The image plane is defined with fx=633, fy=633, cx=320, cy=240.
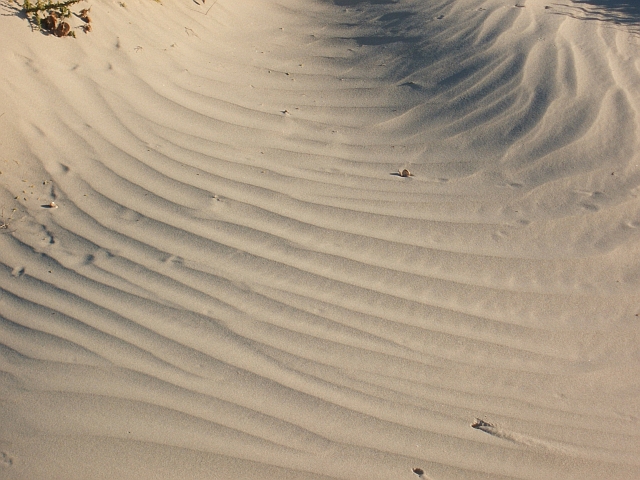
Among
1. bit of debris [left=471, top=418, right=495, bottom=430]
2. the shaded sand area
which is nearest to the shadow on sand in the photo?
the shaded sand area

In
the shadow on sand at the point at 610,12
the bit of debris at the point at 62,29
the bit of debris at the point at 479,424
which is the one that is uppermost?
the shadow on sand at the point at 610,12

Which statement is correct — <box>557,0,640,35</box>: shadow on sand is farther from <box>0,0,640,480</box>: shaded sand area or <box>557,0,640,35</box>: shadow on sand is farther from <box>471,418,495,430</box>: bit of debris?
<box>471,418,495,430</box>: bit of debris

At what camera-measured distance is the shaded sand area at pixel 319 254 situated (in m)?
2.21

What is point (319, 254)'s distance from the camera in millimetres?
2957

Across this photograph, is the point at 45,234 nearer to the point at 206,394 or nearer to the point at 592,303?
the point at 206,394

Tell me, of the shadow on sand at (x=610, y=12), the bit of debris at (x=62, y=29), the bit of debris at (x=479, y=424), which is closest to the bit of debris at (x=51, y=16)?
the bit of debris at (x=62, y=29)

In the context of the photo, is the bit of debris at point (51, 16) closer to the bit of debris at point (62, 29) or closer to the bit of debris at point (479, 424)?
the bit of debris at point (62, 29)

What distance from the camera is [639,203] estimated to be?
3.24m

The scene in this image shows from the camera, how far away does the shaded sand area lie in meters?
2.21

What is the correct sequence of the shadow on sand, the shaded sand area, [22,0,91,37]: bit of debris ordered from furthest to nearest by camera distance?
the shadow on sand < [22,0,91,37]: bit of debris < the shaded sand area

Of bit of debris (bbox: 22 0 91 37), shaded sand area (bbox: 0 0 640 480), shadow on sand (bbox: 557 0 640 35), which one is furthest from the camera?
shadow on sand (bbox: 557 0 640 35)

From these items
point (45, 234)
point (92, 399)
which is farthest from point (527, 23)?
point (92, 399)

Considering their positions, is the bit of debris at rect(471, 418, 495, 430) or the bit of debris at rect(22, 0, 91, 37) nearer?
the bit of debris at rect(471, 418, 495, 430)

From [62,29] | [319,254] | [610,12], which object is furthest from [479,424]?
[610,12]
